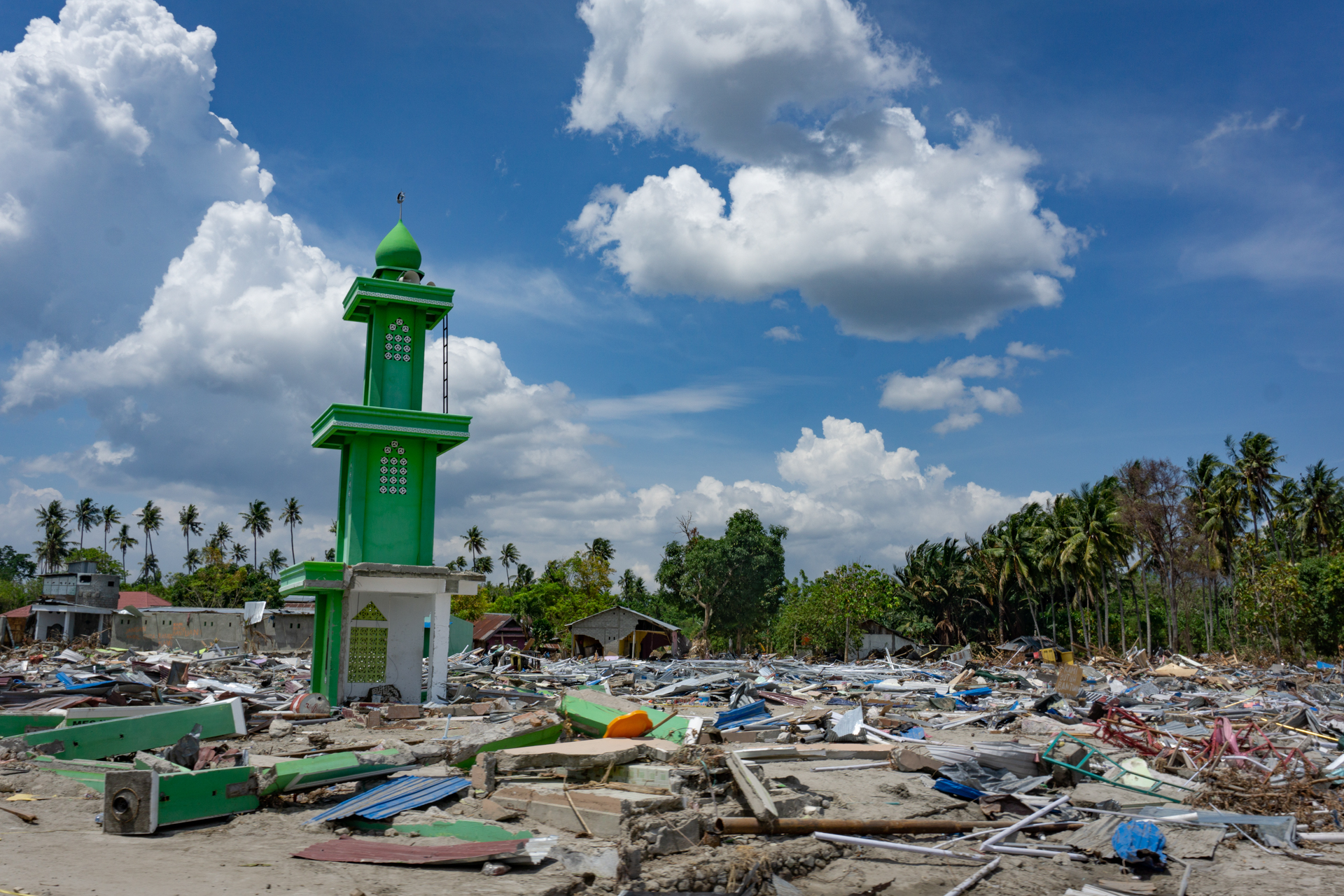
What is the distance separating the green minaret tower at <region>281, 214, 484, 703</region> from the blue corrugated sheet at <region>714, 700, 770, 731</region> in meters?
7.68

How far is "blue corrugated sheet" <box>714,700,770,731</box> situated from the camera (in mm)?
14875

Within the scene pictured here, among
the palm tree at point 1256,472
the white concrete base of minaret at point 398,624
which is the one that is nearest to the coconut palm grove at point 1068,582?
the palm tree at point 1256,472

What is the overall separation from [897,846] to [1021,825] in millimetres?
1479

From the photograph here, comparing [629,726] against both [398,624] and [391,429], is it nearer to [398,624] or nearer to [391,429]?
[398,624]

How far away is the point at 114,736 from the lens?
38.6 feet

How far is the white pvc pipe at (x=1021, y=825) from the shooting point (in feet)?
25.2

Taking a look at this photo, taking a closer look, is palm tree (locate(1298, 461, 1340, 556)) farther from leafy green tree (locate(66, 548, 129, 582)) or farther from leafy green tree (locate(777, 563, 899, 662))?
leafy green tree (locate(66, 548, 129, 582))

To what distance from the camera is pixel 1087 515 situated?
44250 millimetres

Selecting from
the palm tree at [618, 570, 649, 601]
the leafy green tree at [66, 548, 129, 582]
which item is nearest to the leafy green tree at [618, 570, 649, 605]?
the palm tree at [618, 570, 649, 601]

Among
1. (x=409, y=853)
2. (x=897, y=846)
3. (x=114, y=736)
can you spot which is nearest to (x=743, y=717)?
(x=897, y=846)

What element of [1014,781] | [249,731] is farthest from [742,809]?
[249,731]

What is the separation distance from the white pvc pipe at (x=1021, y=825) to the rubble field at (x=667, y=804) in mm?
30

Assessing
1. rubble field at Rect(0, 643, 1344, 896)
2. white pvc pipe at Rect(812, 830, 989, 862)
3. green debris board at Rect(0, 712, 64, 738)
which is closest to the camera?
rubble field at Rect(0, 643, 1344, 896)

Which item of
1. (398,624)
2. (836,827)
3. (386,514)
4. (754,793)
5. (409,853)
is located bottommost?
(409,853)
